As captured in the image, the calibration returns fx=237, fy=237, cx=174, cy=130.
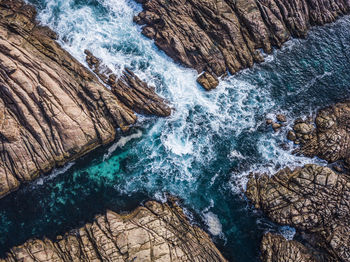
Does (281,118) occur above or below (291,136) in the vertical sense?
above

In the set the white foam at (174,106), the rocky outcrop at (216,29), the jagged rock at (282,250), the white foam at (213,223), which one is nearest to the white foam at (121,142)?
the white foam at (174,106)

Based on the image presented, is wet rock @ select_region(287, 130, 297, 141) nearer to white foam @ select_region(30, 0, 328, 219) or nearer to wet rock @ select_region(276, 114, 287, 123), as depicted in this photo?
white foam @ select_region(30, 0, 328, 219)

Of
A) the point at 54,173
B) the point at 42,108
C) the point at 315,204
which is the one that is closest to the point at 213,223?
the point at 315,204

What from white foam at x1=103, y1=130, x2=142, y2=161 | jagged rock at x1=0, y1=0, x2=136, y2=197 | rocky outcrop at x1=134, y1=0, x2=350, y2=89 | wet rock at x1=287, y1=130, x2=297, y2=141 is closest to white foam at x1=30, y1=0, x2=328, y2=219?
white foam at x1=103, y1=130, x2=142, y2=161

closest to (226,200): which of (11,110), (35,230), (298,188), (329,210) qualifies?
(298,188)

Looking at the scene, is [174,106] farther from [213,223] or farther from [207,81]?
[213,223]
